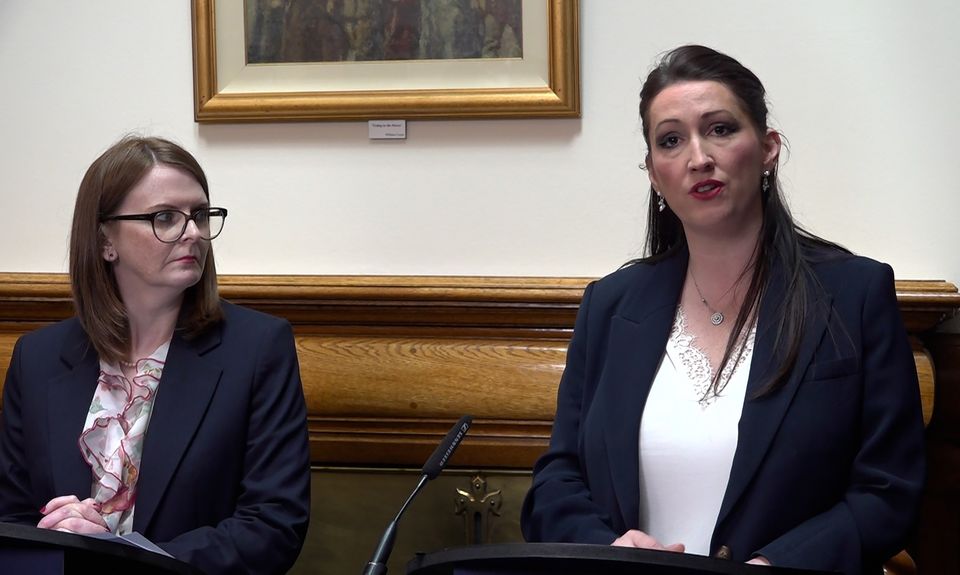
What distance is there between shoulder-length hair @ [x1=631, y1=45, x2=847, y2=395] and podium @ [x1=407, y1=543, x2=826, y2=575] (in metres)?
0.69

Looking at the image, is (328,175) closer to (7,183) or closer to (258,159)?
(258,159)

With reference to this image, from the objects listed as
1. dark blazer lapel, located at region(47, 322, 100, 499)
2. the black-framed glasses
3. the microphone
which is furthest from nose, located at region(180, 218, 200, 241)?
the microphone

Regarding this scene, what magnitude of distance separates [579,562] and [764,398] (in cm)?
74

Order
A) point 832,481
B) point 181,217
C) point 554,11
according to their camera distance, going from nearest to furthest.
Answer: point 832,481 → point 181,217 → point 554,11

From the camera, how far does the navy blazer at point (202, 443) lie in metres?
2.13

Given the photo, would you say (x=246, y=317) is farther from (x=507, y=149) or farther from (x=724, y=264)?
(x=724, y=264)

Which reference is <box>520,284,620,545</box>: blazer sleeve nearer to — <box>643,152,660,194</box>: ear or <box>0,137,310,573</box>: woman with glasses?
<box>643,152,660,194</box>: ear

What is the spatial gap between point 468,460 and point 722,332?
1.07m

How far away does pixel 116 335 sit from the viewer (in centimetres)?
227

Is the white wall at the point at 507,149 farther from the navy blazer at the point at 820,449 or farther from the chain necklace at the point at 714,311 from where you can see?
the navy blazer at the point at 820,449

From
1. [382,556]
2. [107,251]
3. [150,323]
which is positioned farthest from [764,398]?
[107,251]

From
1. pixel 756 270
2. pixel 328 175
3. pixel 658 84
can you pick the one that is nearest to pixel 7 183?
pixel 328 175

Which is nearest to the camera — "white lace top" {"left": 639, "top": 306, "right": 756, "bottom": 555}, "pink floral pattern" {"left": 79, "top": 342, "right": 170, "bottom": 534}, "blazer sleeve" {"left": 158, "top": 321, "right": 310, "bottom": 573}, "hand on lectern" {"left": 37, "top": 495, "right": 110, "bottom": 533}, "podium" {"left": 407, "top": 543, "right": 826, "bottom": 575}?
"podium" {"left": 407, "top": 543, "right": 826, "bottom": 575}

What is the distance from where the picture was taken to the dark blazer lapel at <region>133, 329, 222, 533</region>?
214cm
